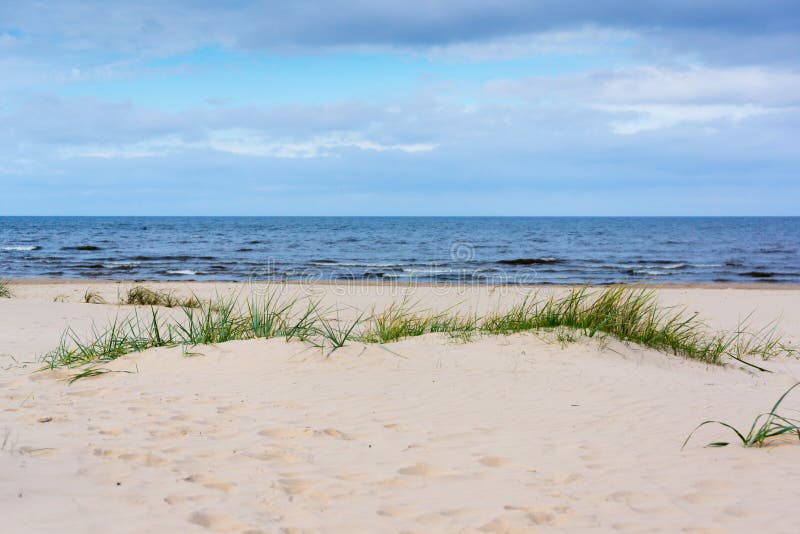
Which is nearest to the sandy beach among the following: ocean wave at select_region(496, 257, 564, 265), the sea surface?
the sea surface

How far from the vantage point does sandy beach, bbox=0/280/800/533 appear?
10.6 ft

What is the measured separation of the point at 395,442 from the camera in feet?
14.8

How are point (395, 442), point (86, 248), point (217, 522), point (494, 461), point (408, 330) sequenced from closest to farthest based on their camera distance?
point (217, 522), point (494, 461), point (395, 442), point (408, 330), point (86, 248)

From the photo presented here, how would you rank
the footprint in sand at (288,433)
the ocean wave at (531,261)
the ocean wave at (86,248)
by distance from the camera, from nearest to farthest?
→ the footprint in sand at (288,433) → the ocean wave at (531,261) → the ocean wave at (86,248)

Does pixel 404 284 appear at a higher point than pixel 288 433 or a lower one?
lower

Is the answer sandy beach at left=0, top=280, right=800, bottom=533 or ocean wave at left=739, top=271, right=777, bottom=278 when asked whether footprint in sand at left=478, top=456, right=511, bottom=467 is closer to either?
sandy beach at left=0, top=280, right=800, bottom=533

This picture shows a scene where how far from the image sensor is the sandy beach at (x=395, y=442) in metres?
3.22

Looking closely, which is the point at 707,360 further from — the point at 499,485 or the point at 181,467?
the point at 181,467

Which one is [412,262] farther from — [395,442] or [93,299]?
[395,442]

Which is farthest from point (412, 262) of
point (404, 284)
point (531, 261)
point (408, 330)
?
point (408, 330)

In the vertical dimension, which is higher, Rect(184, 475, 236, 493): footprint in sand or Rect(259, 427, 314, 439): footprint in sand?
Rect(184, 475, 236, 493): footprint in sand

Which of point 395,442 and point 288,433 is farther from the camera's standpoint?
point 288,433

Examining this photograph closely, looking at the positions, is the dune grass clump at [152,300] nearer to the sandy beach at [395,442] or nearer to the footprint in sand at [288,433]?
the sandy beach at [395,442]

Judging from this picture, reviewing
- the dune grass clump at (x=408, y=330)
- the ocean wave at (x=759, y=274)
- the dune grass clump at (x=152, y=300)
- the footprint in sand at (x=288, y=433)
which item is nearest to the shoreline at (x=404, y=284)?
Answer: the ocean wave at (x=759, y=274)
